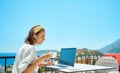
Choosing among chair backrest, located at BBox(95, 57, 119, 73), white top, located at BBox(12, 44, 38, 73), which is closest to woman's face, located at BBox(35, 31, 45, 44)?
white top, located at BBox(12, 44, 38, 73)

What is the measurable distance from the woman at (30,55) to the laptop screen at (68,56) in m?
0.90

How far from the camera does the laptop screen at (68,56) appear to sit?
3229mm

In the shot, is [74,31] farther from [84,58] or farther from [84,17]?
[84,58]

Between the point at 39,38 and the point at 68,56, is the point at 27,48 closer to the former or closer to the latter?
the point at 39,38

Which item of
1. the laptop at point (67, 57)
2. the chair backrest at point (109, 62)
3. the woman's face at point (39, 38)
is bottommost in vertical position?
the chair backrest at point (109, 62)

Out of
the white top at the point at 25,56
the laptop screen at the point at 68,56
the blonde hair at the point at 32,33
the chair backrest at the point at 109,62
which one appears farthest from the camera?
the chair backrest at the point at 109,62

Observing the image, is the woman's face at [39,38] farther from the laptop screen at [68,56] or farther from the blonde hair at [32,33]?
the laptop screen at [68,56]

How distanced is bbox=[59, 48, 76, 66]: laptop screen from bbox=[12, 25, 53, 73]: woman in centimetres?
90

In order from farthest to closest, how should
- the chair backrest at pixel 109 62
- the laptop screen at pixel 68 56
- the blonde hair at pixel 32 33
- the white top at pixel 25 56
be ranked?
the chair backrest at pixel 109 62 → the laptop screen at pixel 68 56 → the blonde hair at pixel 32 33 → the white top at pixel 25 56

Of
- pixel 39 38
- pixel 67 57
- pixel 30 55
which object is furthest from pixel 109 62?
pixel 30 55

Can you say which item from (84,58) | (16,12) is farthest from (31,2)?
(84,58)

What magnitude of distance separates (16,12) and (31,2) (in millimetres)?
1018

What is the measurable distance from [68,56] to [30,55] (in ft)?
3.78

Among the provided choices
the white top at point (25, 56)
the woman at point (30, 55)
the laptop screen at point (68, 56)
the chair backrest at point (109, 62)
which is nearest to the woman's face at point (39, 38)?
the woman at point (30, 55)
